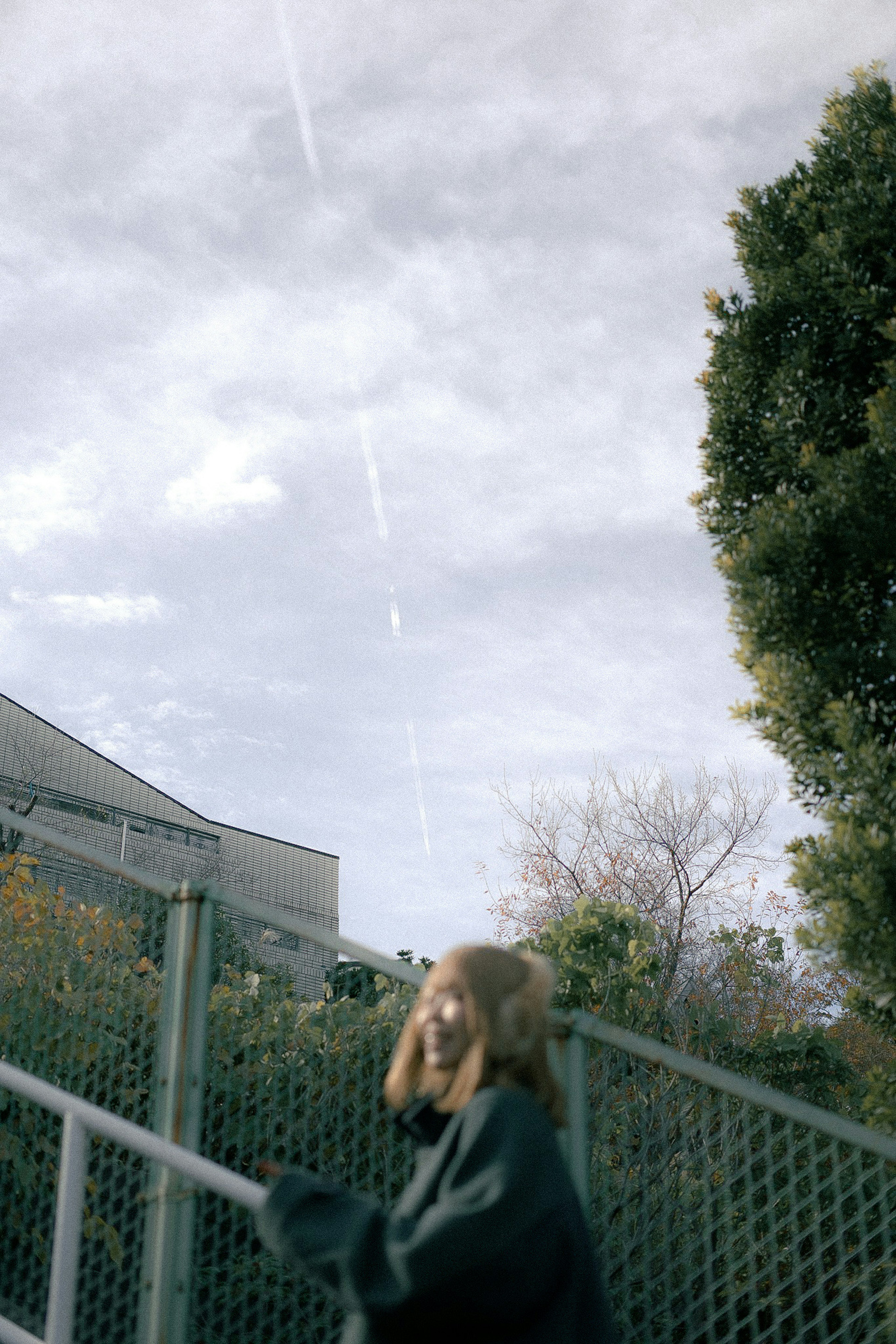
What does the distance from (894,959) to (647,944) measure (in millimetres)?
4529

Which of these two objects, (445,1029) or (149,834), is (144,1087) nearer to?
(445,1029)

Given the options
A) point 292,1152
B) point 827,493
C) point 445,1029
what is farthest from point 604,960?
point 445,1029

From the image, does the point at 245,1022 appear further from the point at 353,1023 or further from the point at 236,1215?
the point at 236,1215

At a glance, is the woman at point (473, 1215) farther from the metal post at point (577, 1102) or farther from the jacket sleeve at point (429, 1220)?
the metal post at point (577, 1102)

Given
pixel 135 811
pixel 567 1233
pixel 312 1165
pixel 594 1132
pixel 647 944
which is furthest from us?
pixel 135 811

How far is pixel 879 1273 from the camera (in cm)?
402

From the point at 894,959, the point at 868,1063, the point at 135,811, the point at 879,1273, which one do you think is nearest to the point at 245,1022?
the point at 879,1273

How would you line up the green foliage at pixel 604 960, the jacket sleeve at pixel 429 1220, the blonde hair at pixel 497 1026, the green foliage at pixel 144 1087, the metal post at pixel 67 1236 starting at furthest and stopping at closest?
the green foliage at pixel 604 960
the green foliage at pixel 144 1087
the metal post at pixel 67 1236
the blonde hair at pixel 497 1026
the jacket sleeve at pixel 429 1220

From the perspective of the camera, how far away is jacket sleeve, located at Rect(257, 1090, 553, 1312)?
4.77 feet

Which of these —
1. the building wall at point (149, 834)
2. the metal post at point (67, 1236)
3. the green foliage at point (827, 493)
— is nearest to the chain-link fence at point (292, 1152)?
the metal post at point (67, 1236)

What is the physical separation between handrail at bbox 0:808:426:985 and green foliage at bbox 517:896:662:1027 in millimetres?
4380

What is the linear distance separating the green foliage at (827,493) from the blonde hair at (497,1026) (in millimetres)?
1379

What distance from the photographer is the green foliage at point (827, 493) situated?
300 centimetres

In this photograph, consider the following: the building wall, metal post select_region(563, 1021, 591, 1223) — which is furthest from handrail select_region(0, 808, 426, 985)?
the building wall
